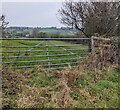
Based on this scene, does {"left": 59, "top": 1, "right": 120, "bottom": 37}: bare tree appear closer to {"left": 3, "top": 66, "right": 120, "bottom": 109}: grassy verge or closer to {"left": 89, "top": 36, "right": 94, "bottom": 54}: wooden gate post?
{"left": 89, "top": 36, "right": 94, "bottom": 54}: wooden gate post

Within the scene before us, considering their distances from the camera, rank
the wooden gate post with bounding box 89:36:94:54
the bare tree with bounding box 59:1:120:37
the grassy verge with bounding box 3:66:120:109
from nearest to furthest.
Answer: the grassy verge with bounding box 3:66:120:109 < the wooden gate post with bounding box 89:36:94:54 < the bare tree with bounding box 59:1:120:37

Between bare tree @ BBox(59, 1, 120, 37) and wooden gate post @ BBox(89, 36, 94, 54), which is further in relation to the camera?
bare tree @ BBox(59, 1, 120, 37)

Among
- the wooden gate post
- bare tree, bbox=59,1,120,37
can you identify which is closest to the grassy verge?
the wooden gate post

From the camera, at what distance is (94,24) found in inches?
764

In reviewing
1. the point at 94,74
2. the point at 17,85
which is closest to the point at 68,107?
the point at 17,85

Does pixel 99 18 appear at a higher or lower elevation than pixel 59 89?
higher

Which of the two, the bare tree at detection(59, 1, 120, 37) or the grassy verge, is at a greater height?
the bare tree at detection(59, 1, 120, 37)

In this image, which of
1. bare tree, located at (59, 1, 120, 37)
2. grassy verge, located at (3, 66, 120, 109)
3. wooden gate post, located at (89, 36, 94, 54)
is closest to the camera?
grassy verge, located at (3, 66, 120, 109)

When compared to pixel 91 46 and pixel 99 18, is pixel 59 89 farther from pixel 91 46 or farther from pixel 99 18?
pixel 99 18

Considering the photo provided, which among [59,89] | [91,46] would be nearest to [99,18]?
[91,46]

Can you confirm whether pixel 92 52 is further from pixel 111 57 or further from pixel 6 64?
pixel 6 64

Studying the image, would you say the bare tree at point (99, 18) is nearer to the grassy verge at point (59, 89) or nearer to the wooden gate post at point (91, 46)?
the wooden gate post at point (91, 46)

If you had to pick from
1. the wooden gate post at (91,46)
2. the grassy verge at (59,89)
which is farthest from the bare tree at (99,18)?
the grassy verge at (59,89)

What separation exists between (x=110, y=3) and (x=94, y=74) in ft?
40.1
